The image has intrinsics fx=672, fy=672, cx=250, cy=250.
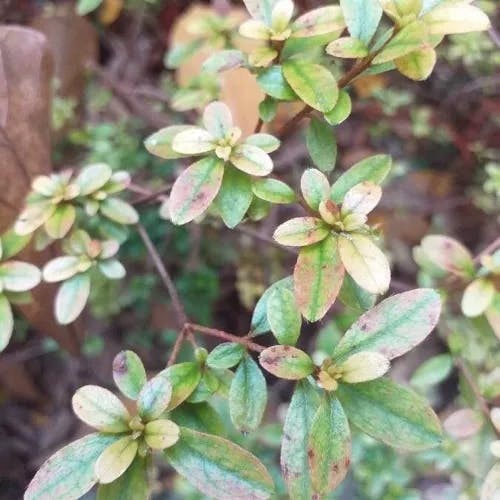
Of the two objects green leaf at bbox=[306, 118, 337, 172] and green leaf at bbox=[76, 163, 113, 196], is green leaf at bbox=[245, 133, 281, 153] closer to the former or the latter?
green leaf at bbox=[306, 118, 337, 172]

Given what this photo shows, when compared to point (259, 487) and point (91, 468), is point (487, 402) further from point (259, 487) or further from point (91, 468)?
point (91, 468)

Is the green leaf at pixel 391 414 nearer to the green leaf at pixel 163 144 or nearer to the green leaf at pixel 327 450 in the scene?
the green leaf at pixel 327 450

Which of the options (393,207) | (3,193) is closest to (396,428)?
(3,193)

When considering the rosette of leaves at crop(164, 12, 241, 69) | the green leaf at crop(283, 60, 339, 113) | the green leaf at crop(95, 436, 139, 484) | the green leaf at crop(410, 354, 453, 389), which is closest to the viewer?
the green leaf at crop(95, 436, 139, 484)

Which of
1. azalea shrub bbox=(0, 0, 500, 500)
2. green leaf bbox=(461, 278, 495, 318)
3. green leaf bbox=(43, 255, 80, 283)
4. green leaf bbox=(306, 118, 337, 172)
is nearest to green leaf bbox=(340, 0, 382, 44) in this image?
azalea shrub bbox=(0, 0, 500, 500)

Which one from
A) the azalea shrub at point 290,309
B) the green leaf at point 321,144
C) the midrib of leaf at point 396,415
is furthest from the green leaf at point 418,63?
the midrib of leaf at point 396,415

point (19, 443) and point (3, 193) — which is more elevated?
point (3, 193)
